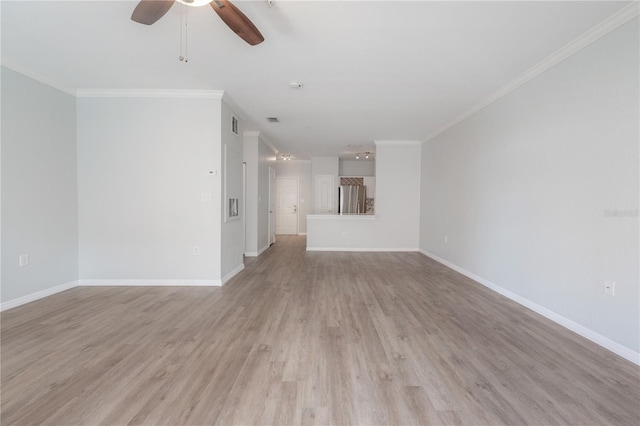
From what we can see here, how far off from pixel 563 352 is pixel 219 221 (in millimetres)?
3789

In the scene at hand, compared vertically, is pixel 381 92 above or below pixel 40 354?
above

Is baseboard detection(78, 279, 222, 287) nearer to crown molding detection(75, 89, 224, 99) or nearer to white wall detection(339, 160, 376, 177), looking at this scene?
crown molding detection(75, 89, 224, 99)

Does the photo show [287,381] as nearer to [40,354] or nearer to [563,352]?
[40,354]

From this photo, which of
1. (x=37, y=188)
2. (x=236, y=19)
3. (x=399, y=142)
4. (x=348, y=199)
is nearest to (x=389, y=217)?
(x=399, y=142)

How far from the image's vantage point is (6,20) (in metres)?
2.22

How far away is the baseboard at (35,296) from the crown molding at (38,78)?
8.10 ft

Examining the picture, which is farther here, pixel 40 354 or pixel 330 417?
pixel 40 354

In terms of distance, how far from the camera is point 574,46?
7.97 ft

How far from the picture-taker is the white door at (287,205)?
959cm

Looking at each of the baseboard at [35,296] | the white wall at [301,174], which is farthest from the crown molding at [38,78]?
the white wall at [301,174]

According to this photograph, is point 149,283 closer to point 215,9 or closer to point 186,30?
point 186,30

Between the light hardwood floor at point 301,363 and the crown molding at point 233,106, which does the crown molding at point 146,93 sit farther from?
the light hardwood floor at point 301,363

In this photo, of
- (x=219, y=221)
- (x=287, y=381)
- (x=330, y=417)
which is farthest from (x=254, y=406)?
(x=219, y=221)

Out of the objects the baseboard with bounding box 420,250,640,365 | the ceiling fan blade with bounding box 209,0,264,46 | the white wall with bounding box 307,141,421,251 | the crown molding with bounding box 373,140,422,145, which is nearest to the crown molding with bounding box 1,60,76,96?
the ceiling fan blade with bounding box 209,0,264,46
